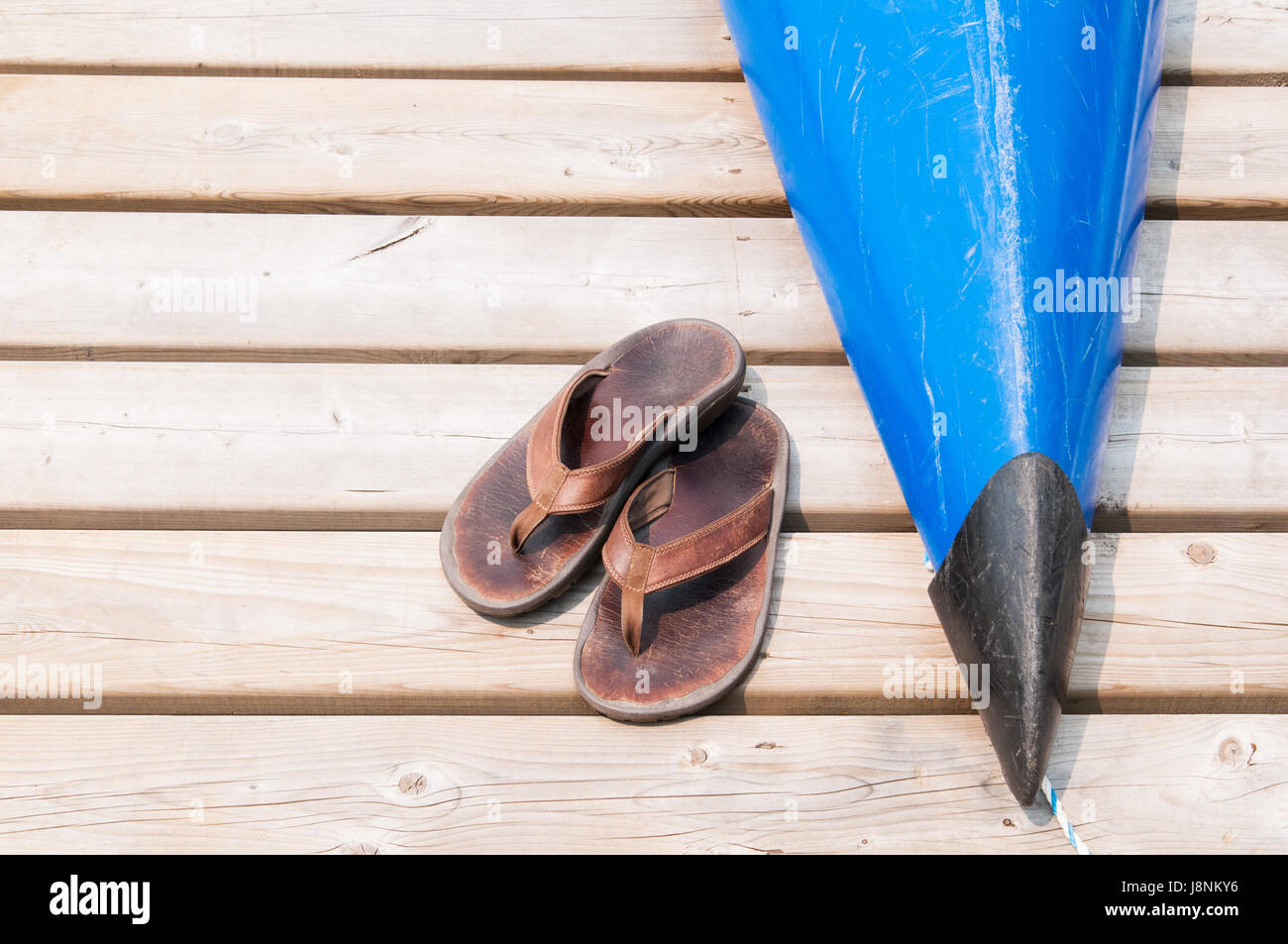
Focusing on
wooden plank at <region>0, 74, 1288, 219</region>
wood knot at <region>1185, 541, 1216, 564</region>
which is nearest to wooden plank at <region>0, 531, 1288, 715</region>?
wood knot at <region>1185, 541, 1216, 564</region>

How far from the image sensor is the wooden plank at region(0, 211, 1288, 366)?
1.40 m

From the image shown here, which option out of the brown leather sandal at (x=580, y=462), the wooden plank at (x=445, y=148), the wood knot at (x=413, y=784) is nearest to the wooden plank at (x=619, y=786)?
the wood knot at (x=413, y=784)

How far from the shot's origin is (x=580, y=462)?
1337 millimetres

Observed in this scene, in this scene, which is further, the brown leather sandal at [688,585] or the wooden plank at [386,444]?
the wooden plank at [386,444]

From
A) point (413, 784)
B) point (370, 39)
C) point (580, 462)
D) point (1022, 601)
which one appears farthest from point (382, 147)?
point (1022, 601)

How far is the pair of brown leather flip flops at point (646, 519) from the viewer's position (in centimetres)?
115

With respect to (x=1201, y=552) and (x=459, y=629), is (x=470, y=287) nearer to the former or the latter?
(x=459, y=629)

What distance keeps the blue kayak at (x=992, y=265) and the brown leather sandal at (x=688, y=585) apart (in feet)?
0.64

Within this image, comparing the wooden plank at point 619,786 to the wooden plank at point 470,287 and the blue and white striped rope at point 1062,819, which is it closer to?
the blue and white striped rope at point 1062,819

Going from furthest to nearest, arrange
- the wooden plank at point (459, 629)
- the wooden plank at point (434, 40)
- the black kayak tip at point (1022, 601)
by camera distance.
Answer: the wooden plank at point (434, 40), the wooden plank at point (459, 629), the black kayak tip at point (1022, 601)

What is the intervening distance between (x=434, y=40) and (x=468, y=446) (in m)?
0.79

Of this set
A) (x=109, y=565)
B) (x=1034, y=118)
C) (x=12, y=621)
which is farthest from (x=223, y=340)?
(x=1034, y=118)

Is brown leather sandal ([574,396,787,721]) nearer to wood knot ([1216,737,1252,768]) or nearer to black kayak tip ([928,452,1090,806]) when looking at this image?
black kayak tip ([928,452,1090,806])

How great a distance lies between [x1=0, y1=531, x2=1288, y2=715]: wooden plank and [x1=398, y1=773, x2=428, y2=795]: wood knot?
8 centimetres
